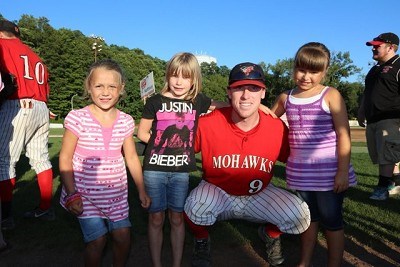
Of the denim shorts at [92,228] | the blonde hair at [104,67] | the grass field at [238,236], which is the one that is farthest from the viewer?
the grass field at [238,236]

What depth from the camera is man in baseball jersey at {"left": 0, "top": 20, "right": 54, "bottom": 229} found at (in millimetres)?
4098

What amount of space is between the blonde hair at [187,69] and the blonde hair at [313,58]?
82 centimetres

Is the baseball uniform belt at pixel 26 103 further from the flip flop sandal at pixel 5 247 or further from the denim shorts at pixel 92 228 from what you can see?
the denim shorts at pixel 92 228

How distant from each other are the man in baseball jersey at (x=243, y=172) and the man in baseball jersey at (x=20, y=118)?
84.5 inches

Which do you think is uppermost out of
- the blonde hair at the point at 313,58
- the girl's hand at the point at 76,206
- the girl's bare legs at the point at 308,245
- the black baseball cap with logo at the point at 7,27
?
the black baseball cap with logo at the point at 7,27

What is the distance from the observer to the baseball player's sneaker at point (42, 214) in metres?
4.40

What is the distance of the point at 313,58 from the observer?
292 cm

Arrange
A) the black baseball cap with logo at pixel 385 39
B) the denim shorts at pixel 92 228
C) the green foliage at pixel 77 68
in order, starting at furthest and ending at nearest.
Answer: the green foliage at pixel 77 68, the black baseball cap with logo at pixel 385 39, the denim shorts at pixel 92 228

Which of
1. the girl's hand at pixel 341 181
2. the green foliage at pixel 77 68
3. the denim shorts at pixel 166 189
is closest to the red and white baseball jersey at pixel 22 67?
the denim shorts at pixel 166 189

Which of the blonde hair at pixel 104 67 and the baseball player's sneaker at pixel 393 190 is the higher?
the blonde hair at pixel 104 67

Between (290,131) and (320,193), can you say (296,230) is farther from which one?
(290,131)

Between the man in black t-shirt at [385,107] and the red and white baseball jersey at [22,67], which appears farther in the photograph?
the man in black t-shirt at [385,107]

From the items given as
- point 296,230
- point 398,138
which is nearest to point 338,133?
point 296,230

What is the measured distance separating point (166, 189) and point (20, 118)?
2.10 metres
